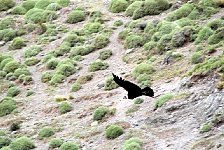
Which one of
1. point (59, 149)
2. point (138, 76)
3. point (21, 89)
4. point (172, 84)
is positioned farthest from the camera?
Result: point (21, 89)

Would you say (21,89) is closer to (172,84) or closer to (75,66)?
(75,66)

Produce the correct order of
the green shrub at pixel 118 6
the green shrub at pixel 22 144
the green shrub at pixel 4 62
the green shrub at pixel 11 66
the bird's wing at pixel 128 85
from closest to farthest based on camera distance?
the bird's wing at pixel 128 85 → the green shrub at pixel 22 144 → the green shrub at pixel 11 66 → the green shrub at pixel 4 62 → the green shrub at pixel 118 6

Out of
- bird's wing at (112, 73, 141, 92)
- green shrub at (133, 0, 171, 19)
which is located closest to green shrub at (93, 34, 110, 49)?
green shrub at (133, 0, 171, 19)

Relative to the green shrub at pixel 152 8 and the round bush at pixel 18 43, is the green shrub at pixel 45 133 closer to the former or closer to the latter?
the green shrub at pixel 152 8

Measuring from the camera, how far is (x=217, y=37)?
35875 millimetres

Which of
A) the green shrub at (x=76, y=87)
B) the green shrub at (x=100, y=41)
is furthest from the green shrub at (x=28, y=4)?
the green shrub at (x=76, y=87)

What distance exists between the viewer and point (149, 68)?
120 ft

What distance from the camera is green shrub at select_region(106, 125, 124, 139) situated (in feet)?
94.0

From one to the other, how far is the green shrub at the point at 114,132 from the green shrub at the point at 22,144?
425cm

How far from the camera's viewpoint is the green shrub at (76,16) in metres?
51.0

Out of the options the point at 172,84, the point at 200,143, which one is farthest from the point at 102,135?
the point at 200,143

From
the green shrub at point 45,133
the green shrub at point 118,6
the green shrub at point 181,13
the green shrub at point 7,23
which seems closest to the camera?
the green shrub at point 45,133

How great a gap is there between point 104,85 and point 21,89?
6.89 meters

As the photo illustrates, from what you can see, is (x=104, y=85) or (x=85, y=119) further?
(x=104, y=85)
